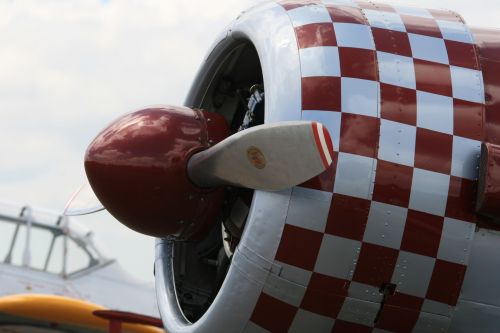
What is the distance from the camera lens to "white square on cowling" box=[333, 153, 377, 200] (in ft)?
16.5

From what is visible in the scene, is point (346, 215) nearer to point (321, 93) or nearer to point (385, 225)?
point (385, 225)

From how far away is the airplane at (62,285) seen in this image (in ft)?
48.1

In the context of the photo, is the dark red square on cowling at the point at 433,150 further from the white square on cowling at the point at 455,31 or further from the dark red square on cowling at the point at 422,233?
the white square on cowling at the point at 455,31

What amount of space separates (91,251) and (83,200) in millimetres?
9711

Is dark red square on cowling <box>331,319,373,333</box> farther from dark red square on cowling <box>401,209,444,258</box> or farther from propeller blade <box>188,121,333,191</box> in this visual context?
propeller blade <box>188,121,333,191</box>

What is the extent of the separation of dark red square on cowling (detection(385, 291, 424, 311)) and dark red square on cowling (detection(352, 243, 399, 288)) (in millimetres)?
98

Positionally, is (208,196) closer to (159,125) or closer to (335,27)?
(159,125)

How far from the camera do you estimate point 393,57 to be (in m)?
5.35

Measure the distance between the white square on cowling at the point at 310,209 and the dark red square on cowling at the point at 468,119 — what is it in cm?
80

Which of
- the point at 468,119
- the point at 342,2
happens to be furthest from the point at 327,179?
the point at 342,2

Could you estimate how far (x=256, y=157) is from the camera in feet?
16.6

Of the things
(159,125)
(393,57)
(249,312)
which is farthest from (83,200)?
(393,57)

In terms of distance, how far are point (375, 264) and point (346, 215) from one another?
0.31 m

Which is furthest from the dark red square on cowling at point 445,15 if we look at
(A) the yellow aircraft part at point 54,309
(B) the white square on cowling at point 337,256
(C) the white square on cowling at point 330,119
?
(A) the yellow aircraft part at point 54,309
